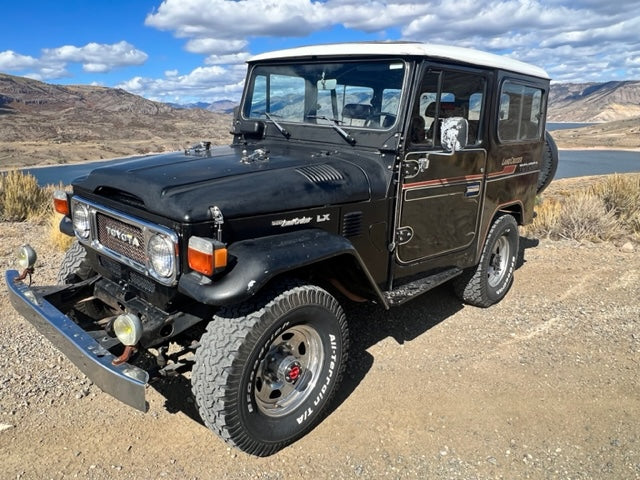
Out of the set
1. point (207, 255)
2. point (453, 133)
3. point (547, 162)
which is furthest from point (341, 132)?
point (547, 162)

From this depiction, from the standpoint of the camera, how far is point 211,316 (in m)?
3.02

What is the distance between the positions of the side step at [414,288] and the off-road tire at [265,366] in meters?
0.68

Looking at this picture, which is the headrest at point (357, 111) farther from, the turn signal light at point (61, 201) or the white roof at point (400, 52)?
the turn signal light at point (61, 201)

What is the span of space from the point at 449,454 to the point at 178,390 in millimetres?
1838

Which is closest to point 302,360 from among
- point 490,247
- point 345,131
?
point 345,131

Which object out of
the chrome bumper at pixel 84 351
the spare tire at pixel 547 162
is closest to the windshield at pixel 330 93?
the chrome bumper at pixel 84 351

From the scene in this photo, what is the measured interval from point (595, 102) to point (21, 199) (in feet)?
516

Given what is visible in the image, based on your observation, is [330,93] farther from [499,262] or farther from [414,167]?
[499,262]

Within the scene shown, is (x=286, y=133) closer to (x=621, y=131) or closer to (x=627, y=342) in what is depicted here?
(x=627, y=342)

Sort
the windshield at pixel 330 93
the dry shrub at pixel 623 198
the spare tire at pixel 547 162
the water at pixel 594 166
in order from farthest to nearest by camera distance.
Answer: the water at pixel 594 166, the dry shrub at pixel 623 198, the spare tire at pixel 547 162, the windshield at pixel 330 93

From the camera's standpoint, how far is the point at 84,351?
8.71ft

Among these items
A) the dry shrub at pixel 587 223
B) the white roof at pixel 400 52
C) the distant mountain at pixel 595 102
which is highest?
the distant mountain at pixel 595 102

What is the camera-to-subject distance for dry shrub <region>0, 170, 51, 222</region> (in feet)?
27.8

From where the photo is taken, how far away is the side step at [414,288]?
381cm
